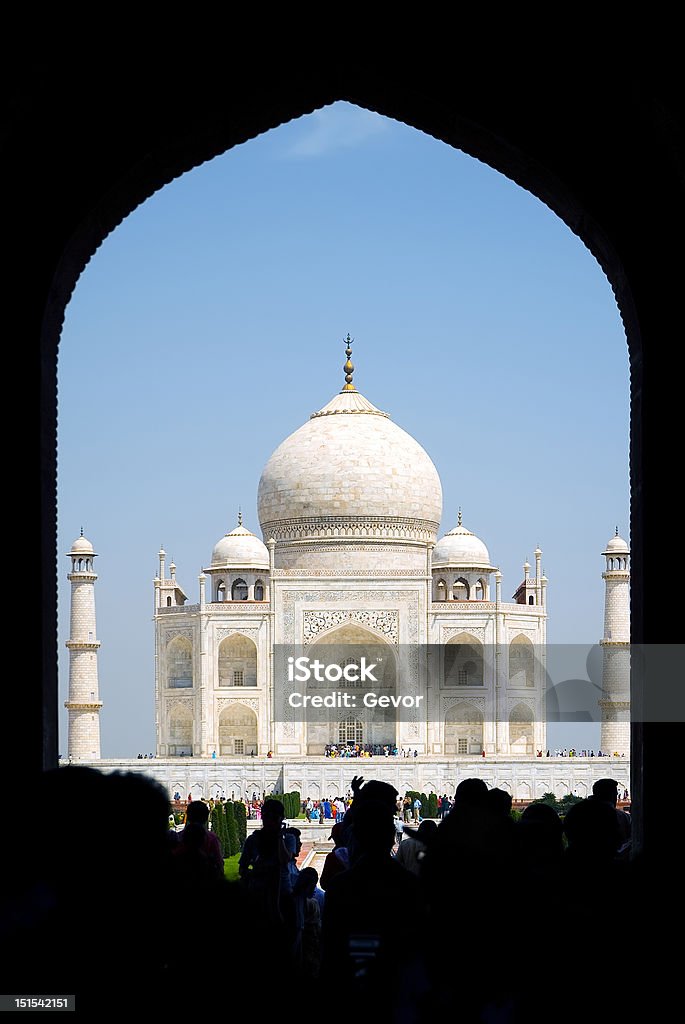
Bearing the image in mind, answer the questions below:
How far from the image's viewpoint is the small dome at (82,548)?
2502 cm

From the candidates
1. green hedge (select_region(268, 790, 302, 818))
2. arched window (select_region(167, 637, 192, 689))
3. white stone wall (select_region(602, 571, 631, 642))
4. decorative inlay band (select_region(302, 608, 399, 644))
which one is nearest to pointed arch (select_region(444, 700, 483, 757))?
decorative inlay band (select_region(302, 608, 399, 644))

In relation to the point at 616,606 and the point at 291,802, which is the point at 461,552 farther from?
the point at 291,802

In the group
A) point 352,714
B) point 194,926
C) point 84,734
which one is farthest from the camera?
point 352,714

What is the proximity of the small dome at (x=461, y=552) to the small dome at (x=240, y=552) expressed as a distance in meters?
3.30

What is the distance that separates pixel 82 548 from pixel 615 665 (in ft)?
31.0

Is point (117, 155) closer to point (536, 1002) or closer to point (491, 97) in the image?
point (491, 97)

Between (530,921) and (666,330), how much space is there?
3476 millimetres

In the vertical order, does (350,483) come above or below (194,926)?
above

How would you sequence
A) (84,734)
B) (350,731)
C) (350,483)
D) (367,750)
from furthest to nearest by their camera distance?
(350,483), (350,731), (367,750), (84,734)

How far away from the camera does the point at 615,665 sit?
2505 centimetres

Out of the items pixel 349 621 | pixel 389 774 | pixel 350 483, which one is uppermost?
pixel 350 483

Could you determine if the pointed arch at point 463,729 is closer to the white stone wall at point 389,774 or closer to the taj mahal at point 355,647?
the taj mahal at point 355,647

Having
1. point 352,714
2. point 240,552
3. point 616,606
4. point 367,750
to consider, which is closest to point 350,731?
point 352,714

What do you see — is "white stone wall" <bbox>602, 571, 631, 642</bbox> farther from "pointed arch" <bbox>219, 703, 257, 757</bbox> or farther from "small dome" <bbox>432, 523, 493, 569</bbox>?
"pointed arch" <bbox>219, 703, 257, 757</bbox>
